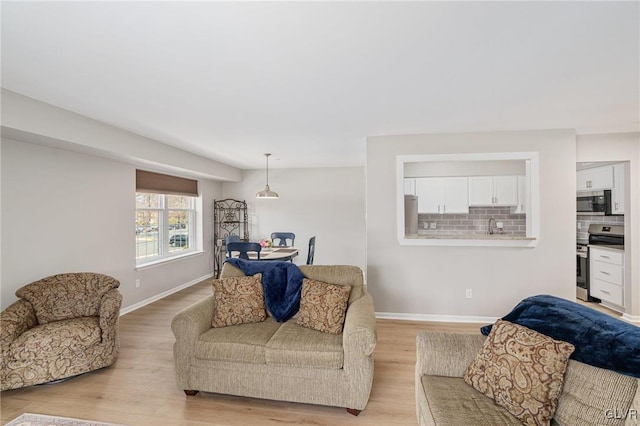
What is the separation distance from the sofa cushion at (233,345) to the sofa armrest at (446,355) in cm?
111

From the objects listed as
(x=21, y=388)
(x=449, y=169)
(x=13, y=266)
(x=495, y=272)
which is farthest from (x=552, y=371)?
(x=13, y=266)

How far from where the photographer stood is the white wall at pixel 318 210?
6613 mm

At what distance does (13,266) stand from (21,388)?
4.10 feet

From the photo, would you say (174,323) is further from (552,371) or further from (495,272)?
(495,272)

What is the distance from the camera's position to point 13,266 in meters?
3.11

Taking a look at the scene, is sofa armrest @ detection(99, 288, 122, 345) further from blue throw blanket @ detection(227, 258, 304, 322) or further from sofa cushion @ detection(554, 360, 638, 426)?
sofa cushion @ detection(554, 360, 638, 426)

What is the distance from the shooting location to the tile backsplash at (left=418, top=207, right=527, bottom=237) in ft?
17.5

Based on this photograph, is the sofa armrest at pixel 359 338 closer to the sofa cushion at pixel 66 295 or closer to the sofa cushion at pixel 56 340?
the sofa cushion at pixel 56 340

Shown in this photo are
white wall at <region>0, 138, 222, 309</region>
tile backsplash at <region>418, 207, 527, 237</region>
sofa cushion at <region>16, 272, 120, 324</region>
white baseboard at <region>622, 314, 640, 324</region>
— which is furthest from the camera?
tile backsplash at <region>418, 207, 527, 237</region>

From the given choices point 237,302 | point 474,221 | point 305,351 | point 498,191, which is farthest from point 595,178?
point 237,302

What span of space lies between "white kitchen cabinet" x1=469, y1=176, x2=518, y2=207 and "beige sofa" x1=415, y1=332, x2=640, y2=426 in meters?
3.84

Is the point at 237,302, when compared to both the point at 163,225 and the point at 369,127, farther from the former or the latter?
the point at 163,225

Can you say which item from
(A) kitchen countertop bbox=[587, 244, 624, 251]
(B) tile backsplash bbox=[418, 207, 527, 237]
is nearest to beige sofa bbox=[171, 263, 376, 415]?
(B) tile backsplash bbox=[418, 207, 527, 237]

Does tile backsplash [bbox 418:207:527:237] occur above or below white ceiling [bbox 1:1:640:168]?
below
